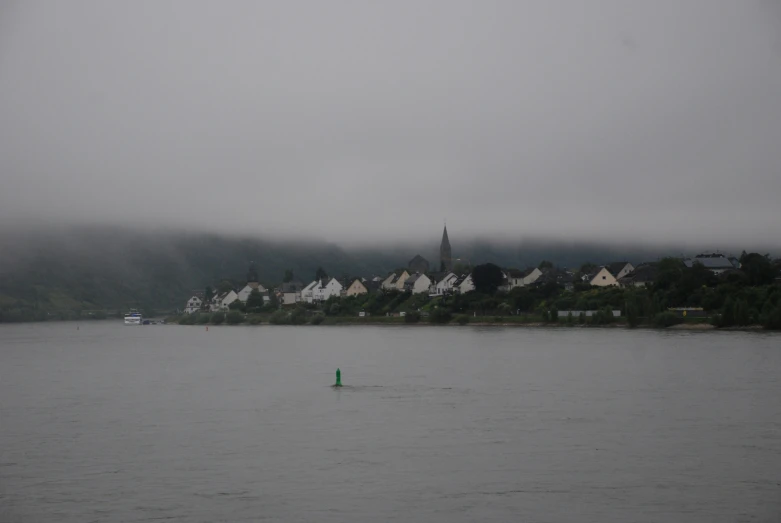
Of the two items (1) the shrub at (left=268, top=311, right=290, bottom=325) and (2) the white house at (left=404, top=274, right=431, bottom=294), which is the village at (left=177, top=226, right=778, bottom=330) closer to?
(2) the white house at (left=404, top=274, right=431, bottom=294)

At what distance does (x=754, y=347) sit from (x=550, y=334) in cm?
2268

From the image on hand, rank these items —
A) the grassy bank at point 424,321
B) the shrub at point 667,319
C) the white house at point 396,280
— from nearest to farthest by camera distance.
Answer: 1. the shrub at point 667,319
2. the grassy bank at point 424,321
3. the white house at point 396,280

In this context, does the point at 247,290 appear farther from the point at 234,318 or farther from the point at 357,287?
the point at 234,318

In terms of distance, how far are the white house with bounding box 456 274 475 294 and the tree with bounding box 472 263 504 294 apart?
527cm

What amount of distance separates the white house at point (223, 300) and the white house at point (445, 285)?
42.2 metres

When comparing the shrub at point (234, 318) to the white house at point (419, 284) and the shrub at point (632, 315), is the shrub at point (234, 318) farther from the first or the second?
Answer: the shrub at point (632, 315)

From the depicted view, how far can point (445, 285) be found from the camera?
122 meters

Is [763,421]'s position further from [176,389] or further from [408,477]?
[176,389]

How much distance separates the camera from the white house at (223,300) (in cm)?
15355

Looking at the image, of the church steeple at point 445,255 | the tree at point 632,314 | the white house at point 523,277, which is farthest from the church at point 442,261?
the tree at point 632,314

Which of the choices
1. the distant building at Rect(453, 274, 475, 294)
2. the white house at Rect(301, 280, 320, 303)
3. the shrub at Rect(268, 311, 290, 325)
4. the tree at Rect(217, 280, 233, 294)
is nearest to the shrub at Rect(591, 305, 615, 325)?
the distant building at Rect(453, 274, 475, 294)

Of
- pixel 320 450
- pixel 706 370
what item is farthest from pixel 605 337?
pixel 320 450

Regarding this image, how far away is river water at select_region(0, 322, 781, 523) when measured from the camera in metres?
17.0

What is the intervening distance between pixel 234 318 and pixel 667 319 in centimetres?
6717
